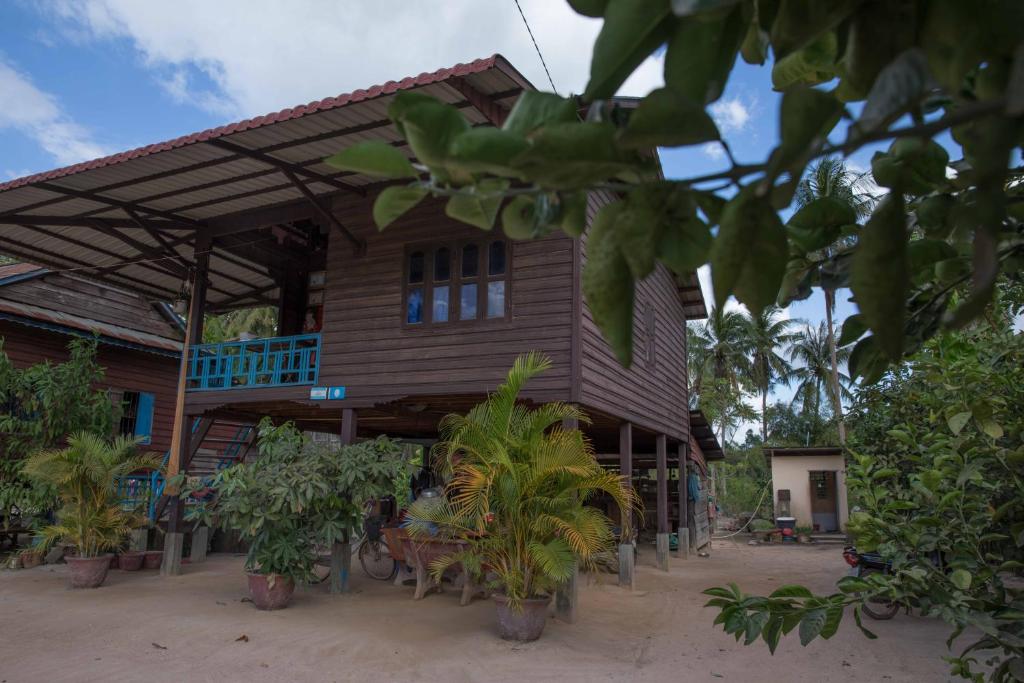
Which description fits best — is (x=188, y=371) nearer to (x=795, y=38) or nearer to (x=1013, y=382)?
(x=1013, y=382)

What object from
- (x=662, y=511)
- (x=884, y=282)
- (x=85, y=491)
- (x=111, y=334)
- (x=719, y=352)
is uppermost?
(x=719, y=352)

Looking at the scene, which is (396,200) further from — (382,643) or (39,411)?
(39,411)

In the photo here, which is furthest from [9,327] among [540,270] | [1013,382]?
A: [1013,382]

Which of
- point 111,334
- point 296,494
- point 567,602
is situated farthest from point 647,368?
point 111,334

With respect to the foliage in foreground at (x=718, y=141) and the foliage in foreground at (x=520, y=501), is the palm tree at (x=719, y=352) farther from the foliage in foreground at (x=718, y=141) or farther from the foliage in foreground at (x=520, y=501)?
the foliage in foreground at (x=718, y=141)

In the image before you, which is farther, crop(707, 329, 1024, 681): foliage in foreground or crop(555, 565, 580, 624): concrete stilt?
crop(555, 565, 580, 624): concrete stilt

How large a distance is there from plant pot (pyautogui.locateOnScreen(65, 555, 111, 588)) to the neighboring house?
3.61 meters

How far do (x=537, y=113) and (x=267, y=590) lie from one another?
8.30 metres

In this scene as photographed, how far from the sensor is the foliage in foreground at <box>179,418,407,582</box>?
7785mm

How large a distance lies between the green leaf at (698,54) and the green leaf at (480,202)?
0.65 ft

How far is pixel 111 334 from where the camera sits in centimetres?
1418

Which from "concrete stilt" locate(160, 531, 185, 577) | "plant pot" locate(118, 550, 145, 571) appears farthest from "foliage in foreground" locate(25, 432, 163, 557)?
"plant pot" locate(118, 550, 145, 571)

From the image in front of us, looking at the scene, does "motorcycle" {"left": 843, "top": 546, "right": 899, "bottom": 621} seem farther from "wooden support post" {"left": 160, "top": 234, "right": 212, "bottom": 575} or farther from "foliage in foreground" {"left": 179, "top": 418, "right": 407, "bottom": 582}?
"wooden support post" {"left": 160, "top": 234, "right": 212, "bottom": 575}

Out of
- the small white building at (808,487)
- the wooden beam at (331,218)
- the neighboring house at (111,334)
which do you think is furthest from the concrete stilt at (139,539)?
the small white building at (808,487)
